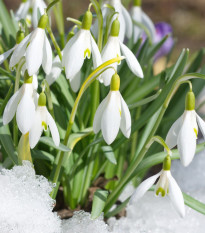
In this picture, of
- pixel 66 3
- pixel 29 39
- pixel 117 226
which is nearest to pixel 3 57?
pixel 29 39

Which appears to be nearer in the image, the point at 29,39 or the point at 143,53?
the point at 29,39

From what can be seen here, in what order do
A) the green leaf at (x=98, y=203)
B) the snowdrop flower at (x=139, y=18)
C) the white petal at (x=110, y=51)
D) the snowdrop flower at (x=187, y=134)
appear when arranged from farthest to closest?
the snowdrop flower at (x=139, y=18), the green leaf at (x=98, y=203), the white petal at (x=110, y=51), the snowdrop flower at (x=187, y=134)

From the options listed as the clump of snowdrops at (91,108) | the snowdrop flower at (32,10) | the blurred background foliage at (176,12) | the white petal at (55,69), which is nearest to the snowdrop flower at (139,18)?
the clump of snowdrops at (91,108)

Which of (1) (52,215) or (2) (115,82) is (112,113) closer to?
(2) (115,82)

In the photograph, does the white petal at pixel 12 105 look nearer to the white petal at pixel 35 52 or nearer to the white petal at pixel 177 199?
the white petal at pixel 35 52

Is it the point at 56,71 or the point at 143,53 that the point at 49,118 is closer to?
the point at 56,71

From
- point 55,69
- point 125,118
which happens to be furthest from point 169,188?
point 55,69

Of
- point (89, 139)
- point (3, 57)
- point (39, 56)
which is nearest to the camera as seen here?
point (39, 56)
